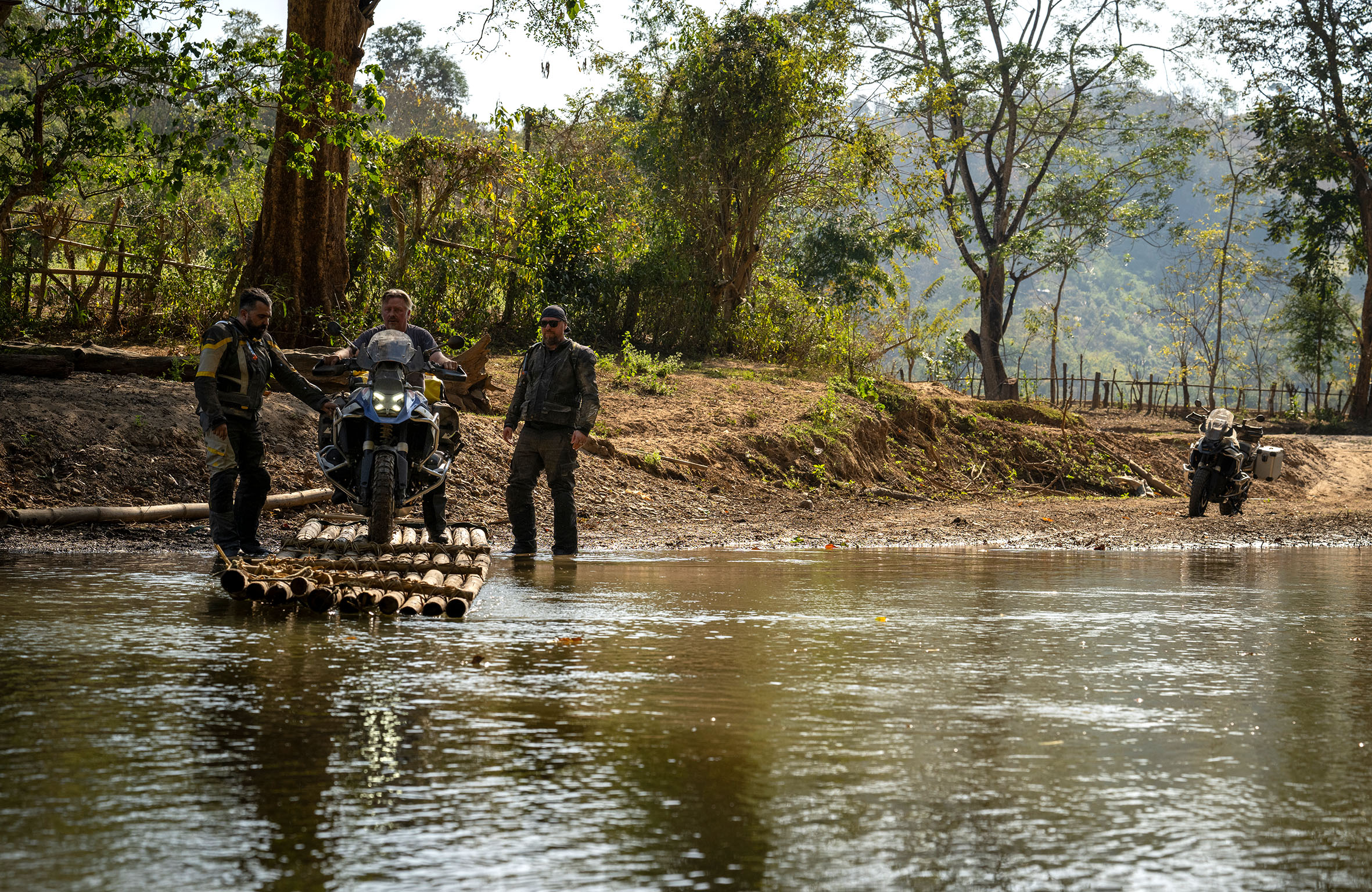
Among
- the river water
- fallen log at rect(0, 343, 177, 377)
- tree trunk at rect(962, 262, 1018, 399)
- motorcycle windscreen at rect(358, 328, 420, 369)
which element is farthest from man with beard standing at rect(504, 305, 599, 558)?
tree trunk at rect(962, 262, 1018, 399)

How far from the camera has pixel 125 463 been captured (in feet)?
40.7

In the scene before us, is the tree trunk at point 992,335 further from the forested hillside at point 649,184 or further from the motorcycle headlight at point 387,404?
the motorcycle headlight at point 387,404

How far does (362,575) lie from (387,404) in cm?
192

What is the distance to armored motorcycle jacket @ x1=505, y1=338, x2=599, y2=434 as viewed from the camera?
1105cm

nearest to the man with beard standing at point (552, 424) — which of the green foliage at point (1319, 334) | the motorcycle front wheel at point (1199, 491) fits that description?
the motorcycle front wheel at point (1199, 491)

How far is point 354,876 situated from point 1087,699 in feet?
11.2

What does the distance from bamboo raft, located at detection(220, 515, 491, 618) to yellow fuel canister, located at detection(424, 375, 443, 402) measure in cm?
109

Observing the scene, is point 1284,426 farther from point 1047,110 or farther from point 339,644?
point 339,644

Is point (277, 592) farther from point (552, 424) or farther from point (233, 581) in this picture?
point (552, 424)

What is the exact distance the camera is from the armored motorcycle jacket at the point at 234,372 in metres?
9.14

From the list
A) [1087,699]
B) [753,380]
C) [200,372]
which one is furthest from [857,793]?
[753,380]

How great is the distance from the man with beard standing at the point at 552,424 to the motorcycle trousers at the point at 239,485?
7.11 ft

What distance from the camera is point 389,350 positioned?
9.61 m

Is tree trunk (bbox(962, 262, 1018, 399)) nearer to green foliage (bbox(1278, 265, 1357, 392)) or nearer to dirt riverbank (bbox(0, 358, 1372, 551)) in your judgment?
green foliage (bbox(1278, 265, 1357, 392))
